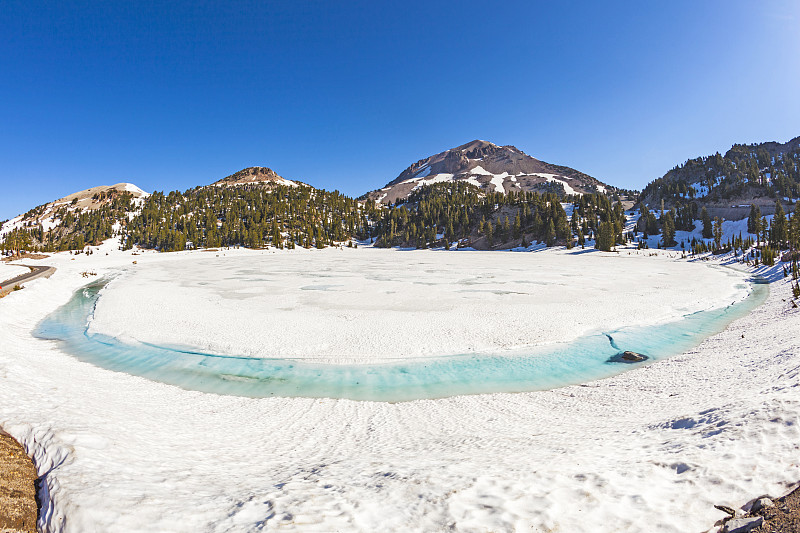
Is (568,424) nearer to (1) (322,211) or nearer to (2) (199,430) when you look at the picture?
(2) (199,430)

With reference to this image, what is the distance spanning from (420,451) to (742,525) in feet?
14.0

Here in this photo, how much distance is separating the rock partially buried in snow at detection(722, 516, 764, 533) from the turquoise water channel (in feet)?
19.2

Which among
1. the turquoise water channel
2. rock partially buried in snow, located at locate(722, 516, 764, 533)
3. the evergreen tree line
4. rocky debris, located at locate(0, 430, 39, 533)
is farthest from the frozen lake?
the evergreen tree line

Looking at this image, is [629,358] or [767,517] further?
[629,358]

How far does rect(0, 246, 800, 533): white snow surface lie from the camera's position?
12.7 feet

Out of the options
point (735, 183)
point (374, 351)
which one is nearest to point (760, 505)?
point (374, 351)

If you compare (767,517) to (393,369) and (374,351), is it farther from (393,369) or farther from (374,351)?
(374,351)

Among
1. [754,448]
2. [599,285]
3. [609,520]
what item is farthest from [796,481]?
[599,285]

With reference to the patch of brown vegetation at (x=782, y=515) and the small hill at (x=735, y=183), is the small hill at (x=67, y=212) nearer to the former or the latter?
the patch of brown vegetation at (x=782, y=515)

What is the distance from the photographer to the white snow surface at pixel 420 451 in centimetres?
386

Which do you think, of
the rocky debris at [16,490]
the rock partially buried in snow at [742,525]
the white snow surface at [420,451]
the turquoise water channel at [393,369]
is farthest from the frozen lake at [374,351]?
the rock partially buried in snow at [742,525]

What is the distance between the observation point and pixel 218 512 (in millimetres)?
4086

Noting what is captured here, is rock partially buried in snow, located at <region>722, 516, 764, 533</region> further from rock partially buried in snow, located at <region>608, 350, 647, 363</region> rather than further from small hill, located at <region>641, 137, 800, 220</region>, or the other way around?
small hill, located at <region>641, 137, 800, 220</region>

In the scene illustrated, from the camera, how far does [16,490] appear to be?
14.9ft
